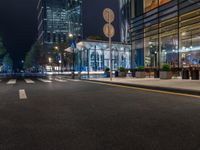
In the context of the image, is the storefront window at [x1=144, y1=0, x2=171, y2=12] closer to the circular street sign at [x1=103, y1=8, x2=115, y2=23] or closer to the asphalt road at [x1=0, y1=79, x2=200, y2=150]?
the circular street sign at [x1=103, y1=8, x2=115, y2=23]

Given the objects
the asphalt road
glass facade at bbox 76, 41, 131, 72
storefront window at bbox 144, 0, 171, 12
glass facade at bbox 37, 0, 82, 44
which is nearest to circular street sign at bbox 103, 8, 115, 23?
storefront window at bbox 144, 0, 171, 12

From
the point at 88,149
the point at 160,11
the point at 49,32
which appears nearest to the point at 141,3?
the point at 160,11

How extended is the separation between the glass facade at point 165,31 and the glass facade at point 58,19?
134m

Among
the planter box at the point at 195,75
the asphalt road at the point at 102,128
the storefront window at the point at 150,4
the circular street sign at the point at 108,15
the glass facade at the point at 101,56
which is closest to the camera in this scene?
the asphalt road at the point at 102,128

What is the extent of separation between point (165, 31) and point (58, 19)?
158 metres

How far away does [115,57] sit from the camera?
2645 inches

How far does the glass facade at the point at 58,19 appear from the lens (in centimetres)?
16750

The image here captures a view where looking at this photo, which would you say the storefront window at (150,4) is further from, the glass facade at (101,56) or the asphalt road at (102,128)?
the glass facade at (101,56)

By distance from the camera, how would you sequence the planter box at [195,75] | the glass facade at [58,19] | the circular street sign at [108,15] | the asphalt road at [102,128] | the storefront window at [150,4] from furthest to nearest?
1. the glass facade at [58,19]
2. the storefront window at [150,4]
3. the circular street sign at [108,15]
4. the planter box at [195,75]
5. the asphalt road at [102,128]

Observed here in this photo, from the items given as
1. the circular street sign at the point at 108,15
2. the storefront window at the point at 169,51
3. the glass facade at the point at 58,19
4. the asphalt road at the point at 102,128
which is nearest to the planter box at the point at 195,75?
the circular street sign at the point at 108,15

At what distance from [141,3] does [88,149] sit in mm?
32167

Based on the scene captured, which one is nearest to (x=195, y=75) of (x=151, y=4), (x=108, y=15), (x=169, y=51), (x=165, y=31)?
(x=108, y=15)

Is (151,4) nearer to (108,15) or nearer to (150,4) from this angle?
(150,4)

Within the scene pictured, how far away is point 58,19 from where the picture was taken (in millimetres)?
174375
